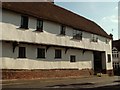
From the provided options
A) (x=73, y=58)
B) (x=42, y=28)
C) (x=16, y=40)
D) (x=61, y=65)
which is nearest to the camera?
(x=16, y=40)

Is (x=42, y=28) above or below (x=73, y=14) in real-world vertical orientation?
below

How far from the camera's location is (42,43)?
89.2 feet

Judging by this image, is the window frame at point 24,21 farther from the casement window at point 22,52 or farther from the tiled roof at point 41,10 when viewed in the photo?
the casement window at point 22,52

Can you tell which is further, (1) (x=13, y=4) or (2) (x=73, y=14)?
(2) (x=73, y=14)

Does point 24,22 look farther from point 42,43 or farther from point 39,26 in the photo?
point 42,43

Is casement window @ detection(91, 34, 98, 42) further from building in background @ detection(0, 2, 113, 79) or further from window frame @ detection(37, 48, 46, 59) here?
window frame @ detection(37, 48, 46, 59)

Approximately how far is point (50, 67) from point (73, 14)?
1390 cm

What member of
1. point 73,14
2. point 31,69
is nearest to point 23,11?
point 31,69

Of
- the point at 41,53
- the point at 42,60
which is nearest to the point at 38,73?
the point at 42,60

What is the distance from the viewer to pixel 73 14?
39719 mm

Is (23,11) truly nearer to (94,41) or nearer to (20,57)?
(20,57)

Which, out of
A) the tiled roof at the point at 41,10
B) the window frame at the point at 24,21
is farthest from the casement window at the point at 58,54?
the window frame at the point at 24,21

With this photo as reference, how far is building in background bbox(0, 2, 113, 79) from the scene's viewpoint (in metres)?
23.5

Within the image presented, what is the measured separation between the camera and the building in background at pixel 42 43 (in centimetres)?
2353
